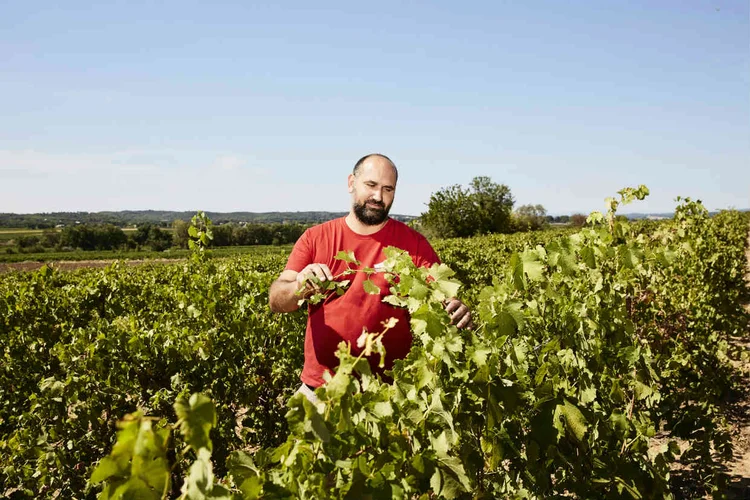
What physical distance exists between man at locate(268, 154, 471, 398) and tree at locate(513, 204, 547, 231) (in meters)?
20.0

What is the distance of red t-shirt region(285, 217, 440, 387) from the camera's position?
2590mm

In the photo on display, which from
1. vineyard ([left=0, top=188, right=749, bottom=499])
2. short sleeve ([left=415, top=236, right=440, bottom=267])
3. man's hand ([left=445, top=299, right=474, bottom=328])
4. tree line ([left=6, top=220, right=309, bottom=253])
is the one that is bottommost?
tree line ([left=6, top=220, right=309, bottom=253])

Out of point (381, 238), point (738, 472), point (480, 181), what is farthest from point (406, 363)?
point (480, 181)

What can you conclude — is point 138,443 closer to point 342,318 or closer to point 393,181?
point 342,318

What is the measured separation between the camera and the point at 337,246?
2824 mm

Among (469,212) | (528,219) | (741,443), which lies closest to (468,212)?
(469,212)

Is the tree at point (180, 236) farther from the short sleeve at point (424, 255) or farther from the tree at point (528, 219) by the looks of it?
the short sleeve at point (424, 255)

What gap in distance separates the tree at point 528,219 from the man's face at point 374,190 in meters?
20.0

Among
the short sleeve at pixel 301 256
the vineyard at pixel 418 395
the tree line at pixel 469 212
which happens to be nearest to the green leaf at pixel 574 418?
the vineyard at pixel 418 395

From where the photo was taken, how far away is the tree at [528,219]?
60.2m

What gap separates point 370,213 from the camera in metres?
2.80

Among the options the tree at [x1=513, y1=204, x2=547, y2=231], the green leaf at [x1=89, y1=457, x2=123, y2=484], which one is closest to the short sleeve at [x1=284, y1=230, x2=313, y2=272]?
the green leaf at [x1=89, y1=457, x2=123, y2=484]

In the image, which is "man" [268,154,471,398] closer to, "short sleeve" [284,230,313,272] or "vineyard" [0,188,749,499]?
"short sleeve" [284,230,313,272]

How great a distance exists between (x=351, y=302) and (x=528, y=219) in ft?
235
